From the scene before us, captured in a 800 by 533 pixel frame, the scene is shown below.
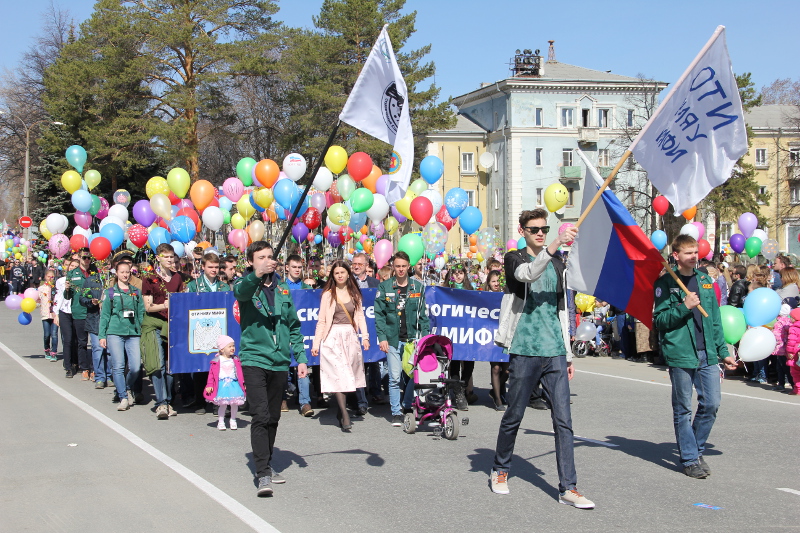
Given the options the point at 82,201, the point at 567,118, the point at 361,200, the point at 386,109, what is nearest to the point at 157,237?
the point at 82,201

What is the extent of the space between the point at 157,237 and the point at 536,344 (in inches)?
708

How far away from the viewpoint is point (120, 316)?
9.96 m

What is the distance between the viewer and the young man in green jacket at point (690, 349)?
22.2 ft

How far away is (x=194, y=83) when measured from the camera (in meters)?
35.1

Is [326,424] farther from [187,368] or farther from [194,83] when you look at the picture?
[194,83]

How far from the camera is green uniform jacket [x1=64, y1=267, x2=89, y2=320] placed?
42.4ft

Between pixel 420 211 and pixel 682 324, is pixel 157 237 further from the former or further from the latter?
pixel 682 324

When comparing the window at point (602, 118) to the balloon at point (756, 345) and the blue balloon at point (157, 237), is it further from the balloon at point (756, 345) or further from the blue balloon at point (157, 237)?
the balloon at point (756, 345)

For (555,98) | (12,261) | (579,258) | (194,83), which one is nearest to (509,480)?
(579,258)

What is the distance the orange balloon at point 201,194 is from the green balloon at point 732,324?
1544 centimetres

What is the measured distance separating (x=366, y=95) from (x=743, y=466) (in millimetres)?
4792

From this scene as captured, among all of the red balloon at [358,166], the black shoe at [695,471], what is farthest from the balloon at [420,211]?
the black shoe at [695,471]

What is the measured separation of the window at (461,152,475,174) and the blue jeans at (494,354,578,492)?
57987mm

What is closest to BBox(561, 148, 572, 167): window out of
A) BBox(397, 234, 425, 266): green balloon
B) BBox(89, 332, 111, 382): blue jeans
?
BBox(397, 234, 425, 266): green balloon
